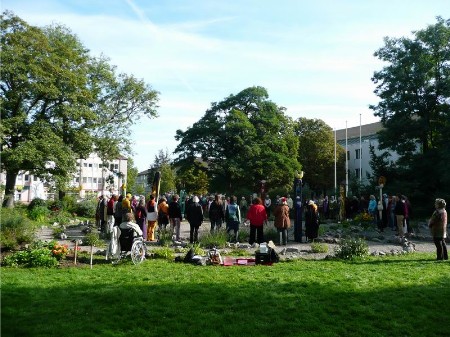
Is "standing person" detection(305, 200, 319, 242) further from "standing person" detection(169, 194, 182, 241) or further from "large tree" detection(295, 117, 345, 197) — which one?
"large tree" detection(295, 117, 345, 197)

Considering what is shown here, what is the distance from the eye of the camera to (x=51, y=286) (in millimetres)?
9000

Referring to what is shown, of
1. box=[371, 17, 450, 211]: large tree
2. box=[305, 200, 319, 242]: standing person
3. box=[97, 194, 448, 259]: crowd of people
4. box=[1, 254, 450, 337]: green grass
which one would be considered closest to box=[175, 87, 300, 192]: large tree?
box=[371, 17, 450, 211]: large tree

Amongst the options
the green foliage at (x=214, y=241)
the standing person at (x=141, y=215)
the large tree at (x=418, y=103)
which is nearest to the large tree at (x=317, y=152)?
the large tree at (x=418, y=103)

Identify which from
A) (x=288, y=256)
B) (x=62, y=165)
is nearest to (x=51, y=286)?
(x=288, y=256)

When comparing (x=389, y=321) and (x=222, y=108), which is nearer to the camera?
(x=389, y=321)

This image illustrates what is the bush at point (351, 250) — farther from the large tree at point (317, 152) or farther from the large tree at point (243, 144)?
the large tree at point (317, 152)

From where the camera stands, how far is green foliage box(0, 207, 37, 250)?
13.5 metres

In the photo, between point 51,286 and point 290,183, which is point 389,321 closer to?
point 51,286

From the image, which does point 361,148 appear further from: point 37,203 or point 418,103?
point 37,203

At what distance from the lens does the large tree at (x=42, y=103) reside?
28375 millimetres

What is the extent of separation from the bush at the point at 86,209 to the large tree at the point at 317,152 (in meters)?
33.0

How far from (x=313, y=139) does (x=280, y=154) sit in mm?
14161

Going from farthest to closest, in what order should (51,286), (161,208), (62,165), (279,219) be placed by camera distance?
(62,165) → (161,208) → (279,219) → (51,286)

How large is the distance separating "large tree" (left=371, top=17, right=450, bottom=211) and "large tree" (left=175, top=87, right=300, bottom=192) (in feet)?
47.4
